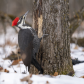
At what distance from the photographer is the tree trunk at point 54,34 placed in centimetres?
233

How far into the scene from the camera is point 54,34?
2367 mm

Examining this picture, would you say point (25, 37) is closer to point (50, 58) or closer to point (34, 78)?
point (50, 58)

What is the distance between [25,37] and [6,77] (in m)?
0.84

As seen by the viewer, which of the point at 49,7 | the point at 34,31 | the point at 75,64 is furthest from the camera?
the point at 75,64

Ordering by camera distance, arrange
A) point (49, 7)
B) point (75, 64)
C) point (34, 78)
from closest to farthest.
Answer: point (34, 78), point (49, 7), point (75, 64)

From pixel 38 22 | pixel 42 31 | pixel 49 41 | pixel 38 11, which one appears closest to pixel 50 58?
pixel 49 41

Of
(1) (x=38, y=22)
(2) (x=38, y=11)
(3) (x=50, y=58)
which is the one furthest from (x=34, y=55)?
(2) (x=38, y=11)

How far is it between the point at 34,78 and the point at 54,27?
3.29 ft

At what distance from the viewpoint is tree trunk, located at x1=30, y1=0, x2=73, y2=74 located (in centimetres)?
233

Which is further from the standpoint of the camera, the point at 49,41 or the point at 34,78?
the point at 49,41

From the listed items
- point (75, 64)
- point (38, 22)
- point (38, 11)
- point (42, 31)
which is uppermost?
point (38, 11)

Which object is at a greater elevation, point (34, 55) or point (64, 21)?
point (64, 21)

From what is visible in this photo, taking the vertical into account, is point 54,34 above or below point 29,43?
above

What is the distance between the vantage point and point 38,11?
2.42 metres
